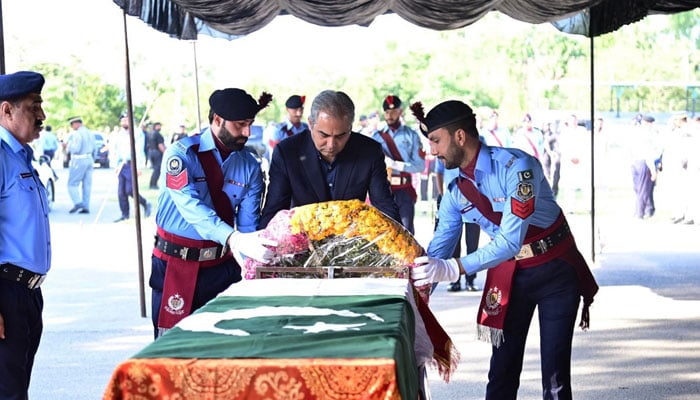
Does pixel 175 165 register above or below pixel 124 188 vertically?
above

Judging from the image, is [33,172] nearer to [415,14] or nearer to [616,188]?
[415,14]

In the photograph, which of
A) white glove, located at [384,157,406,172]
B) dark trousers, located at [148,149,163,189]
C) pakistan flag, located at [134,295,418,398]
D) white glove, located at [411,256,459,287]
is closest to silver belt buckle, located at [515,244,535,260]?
white glove, located at [411,256,459,287]

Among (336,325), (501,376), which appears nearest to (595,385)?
(501,376)

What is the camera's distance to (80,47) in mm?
35188

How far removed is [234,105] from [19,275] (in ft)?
4.20

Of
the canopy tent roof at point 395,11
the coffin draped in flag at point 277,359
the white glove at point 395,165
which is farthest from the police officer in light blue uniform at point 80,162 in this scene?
the coffin draped in flag at point 277,359

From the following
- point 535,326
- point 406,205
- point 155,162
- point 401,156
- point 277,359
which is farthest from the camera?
point 155,162

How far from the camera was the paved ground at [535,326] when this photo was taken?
6.17 meters

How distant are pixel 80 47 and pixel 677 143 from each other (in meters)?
23.8

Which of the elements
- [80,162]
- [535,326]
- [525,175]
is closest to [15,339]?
[525,175]

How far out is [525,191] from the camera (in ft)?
14.4

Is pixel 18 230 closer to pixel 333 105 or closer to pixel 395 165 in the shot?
pixel 333 105

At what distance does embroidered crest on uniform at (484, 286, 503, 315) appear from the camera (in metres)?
4.64

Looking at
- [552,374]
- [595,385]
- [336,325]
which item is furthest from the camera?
[595,385]
